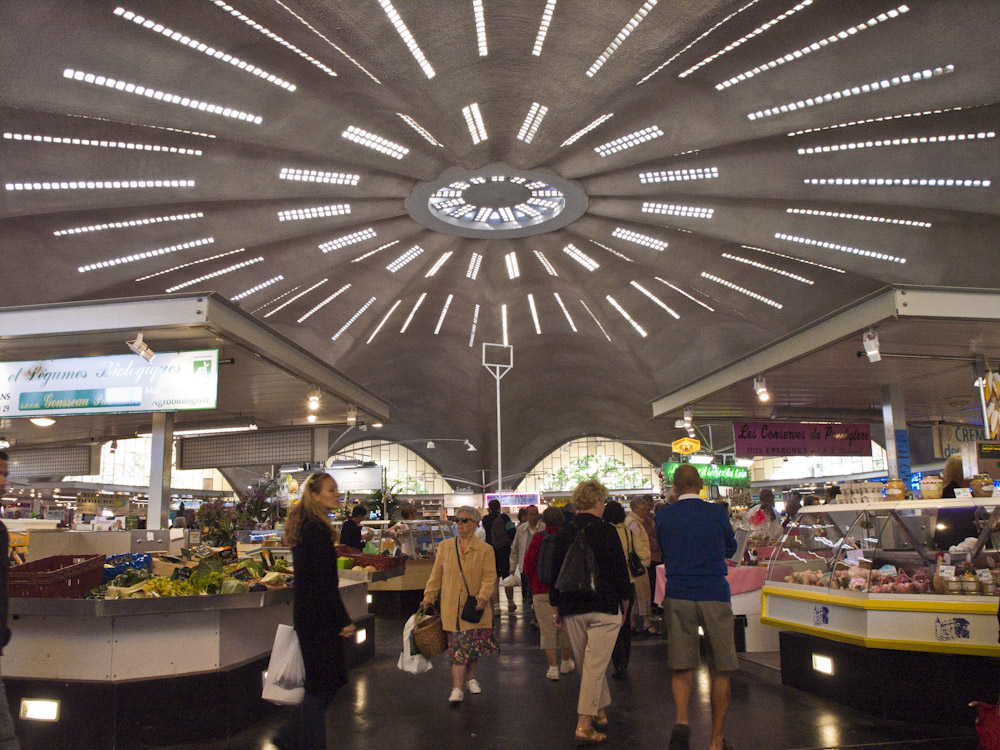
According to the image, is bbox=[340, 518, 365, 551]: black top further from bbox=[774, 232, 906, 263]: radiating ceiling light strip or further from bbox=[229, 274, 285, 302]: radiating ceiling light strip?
bbox=[774, 232, 906, 263]: radiating ceiling light strip

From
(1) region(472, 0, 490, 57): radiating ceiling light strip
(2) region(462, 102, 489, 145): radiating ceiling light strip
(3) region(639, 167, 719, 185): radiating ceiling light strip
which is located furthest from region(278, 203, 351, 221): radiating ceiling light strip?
(3) region(639, 167, 719, 185): radiating ceiling light strip

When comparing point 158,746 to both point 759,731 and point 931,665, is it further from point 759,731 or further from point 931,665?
point 931,665

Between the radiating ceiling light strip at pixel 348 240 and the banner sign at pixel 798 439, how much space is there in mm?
10050

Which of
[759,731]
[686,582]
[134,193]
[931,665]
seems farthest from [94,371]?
[931,665]

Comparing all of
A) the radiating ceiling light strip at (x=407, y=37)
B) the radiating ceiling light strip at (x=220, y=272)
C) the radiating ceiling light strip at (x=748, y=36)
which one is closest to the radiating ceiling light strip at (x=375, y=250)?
the radiating ceiling light strip at (x=220, y=272)

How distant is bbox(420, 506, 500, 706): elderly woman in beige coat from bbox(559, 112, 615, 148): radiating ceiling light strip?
10127 millimetres

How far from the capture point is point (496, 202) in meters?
19.1

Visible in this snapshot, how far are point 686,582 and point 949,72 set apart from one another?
33.3 ft

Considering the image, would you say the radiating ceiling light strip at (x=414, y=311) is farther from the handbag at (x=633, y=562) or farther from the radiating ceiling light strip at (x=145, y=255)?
the handbag at (x=633, y=562)

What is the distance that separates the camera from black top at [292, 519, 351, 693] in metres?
4.18

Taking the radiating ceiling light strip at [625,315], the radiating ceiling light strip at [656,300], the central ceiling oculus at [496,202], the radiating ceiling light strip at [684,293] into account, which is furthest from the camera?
the radiating ceiling light strip at [625,315]

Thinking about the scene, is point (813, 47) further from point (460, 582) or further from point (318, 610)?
point (318, 610)

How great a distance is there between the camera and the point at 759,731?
18.9 feet

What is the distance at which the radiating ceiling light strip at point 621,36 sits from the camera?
37.4 feet
